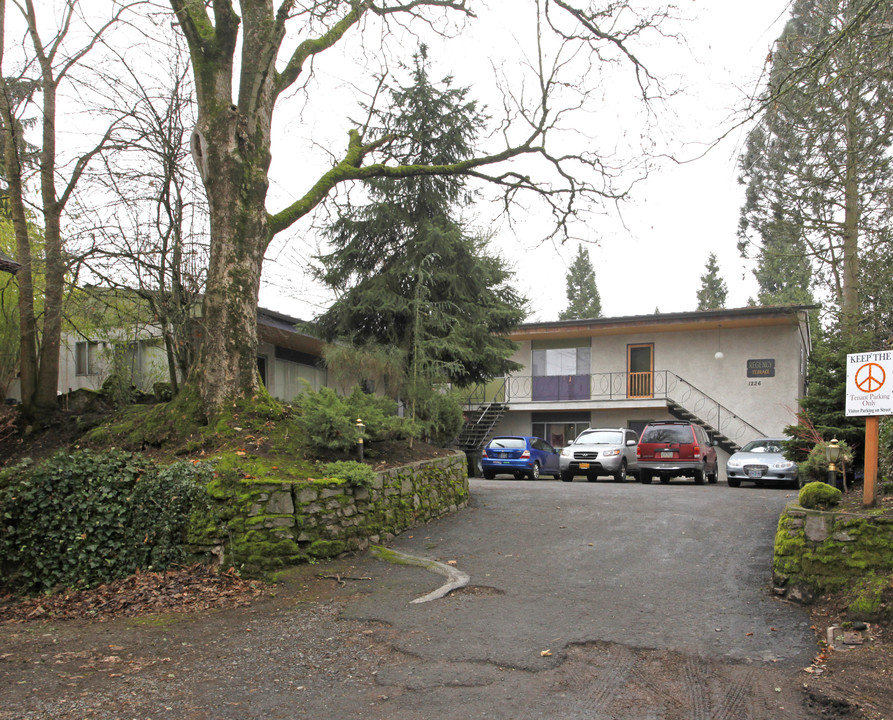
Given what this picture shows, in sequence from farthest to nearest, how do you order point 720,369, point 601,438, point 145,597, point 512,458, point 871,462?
point 720,369 < point 512,458 < point 601,438 < point 145,597 < point 871,462

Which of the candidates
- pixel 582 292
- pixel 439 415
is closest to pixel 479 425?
pixel 439 415

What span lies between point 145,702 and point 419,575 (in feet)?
12.2

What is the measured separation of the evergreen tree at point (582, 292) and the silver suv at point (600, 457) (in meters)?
43.4

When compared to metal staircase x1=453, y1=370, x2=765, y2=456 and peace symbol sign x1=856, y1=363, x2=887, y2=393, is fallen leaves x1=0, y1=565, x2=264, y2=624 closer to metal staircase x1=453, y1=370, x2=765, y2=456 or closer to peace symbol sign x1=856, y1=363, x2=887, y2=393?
peace symbol sign x1=856, y1=363, x2=887, y2=393

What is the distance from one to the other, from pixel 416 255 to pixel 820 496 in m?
9.95

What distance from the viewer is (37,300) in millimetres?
14109

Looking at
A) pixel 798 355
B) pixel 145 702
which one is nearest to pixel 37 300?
pixel 145 702

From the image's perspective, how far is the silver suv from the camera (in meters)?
19.7

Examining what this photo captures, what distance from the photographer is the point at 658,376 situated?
26453 mm

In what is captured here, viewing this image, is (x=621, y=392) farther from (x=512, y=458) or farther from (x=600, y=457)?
(x=600, y=457)

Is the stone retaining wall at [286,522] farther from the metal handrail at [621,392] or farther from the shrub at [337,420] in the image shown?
the metal handrail at [621,392]

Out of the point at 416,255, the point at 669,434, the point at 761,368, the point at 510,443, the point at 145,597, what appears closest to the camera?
the point at 145,597

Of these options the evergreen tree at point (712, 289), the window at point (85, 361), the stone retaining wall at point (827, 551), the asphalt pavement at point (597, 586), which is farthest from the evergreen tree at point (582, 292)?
the stone retaining wall at point (827, 551)

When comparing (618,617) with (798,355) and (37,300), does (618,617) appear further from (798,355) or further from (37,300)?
(798,355)
